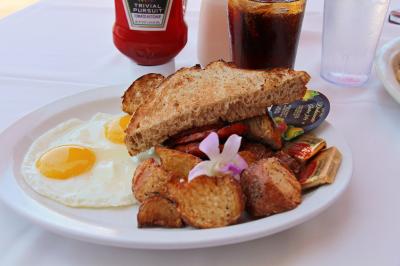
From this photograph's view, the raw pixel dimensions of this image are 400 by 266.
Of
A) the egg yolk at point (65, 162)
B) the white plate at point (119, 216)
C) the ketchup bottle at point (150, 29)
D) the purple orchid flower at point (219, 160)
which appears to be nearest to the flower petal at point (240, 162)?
the purple orchid flower at point (219, 160)

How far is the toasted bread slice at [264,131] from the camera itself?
36.7 inches

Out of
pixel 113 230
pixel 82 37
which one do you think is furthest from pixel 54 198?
pixel 82 37

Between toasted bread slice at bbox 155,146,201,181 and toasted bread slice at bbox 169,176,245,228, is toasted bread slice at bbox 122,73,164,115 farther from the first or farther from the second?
toasted bread slice at bbox 169,176,245,228

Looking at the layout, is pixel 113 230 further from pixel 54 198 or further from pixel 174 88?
pixel 174 88

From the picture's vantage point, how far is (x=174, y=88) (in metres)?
1.07

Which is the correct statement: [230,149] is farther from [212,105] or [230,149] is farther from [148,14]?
[148,14]

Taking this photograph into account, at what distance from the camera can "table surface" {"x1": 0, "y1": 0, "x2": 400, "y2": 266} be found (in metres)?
0.75

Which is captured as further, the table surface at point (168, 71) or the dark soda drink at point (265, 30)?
the dark soda drink at point (265, 30)

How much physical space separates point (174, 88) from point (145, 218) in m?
0.40

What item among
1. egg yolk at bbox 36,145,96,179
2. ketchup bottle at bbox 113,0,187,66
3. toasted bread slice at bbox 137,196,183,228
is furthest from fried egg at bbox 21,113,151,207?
ketchup bottle at bbox 113,0,187,66

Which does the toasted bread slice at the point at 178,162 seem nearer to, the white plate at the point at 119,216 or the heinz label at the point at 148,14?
the white plate at the point at 119,216

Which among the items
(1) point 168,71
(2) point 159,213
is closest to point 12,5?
(1) point 168,71

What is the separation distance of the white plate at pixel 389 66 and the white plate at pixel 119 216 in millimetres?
270

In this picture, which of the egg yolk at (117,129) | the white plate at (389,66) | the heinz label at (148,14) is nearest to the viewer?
the egg yolk at (117,129)
